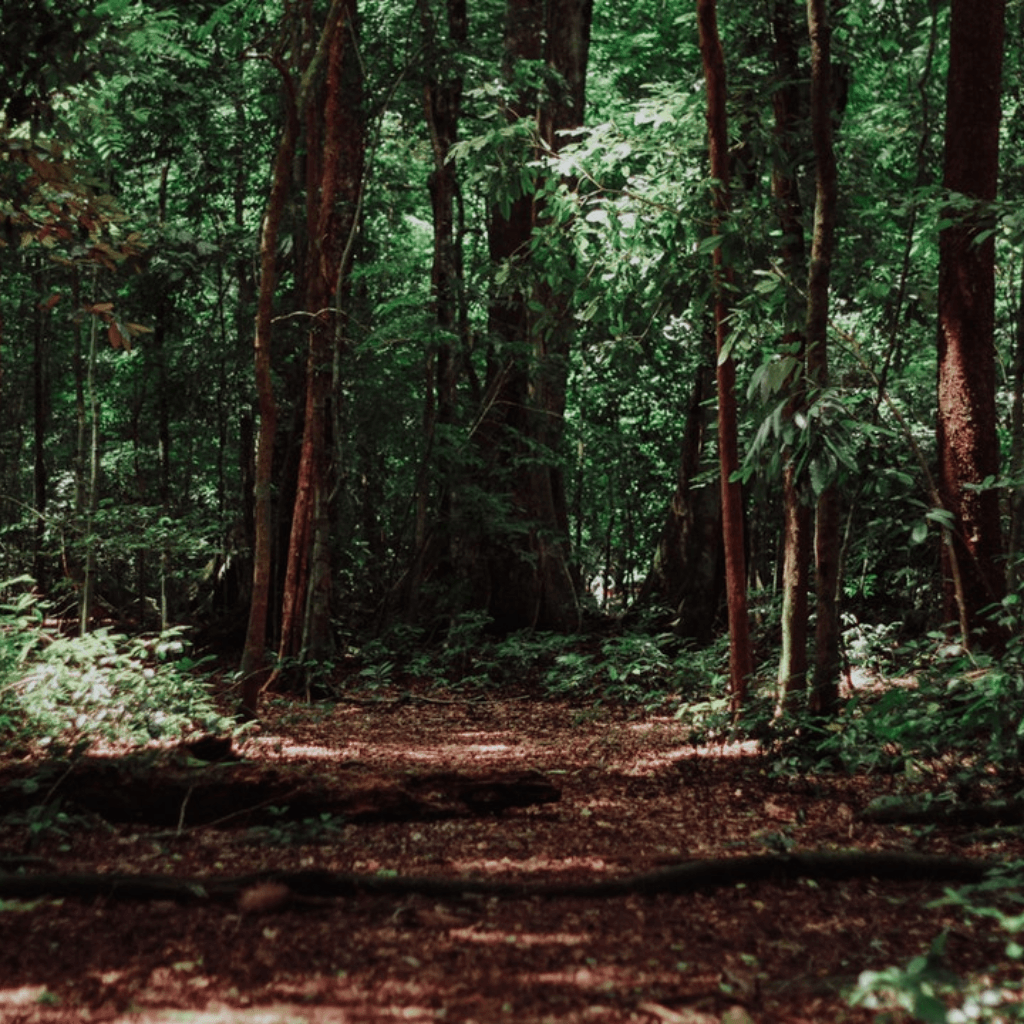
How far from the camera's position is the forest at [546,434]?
18.6 feet

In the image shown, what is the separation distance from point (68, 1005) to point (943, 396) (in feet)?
20.7

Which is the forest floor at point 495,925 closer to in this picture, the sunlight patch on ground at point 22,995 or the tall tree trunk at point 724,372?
the sunlight patch on ground at point 22,995

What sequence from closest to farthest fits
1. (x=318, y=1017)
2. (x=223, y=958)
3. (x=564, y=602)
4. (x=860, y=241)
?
(x=318, y=1017), (x=223, y=958), (x=860, y=241), (x=564, y=602)

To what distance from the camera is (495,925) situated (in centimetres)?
399

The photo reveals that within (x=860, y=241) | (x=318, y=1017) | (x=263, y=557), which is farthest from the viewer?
(x=860, y=241)

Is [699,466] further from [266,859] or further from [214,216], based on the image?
[266,859]

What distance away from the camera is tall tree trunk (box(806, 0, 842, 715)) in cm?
675

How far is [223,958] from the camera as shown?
364cm

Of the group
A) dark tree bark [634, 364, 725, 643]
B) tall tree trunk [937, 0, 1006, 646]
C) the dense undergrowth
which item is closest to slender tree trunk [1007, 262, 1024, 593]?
tall tree trunk [937, 0, 1006, 646]

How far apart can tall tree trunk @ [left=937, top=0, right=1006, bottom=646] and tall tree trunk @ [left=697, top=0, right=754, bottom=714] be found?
1.38m

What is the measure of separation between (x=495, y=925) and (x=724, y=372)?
4536mm

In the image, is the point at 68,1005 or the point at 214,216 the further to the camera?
the point at 214,216

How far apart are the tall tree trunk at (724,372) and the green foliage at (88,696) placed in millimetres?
3616

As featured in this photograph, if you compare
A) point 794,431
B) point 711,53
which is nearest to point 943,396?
point 794,431
